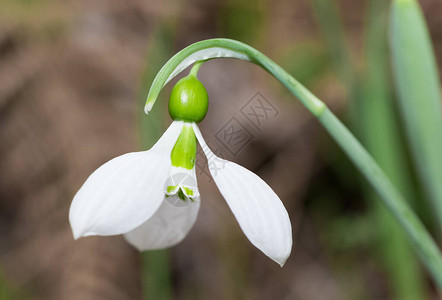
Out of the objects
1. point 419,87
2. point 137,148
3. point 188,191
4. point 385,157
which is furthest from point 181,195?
point 137,148

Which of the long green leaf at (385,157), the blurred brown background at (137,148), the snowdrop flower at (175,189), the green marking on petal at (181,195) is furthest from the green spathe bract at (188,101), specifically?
the blurred brown background at (137,148)

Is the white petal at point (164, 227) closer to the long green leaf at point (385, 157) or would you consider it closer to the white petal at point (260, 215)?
the white petal at point (260, 215)

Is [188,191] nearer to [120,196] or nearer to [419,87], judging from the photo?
[120,196]

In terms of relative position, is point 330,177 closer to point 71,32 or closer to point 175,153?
point 71,32

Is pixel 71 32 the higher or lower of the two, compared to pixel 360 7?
higher

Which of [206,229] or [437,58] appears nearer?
[206,229]

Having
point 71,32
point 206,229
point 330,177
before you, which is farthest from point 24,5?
point 330,177
